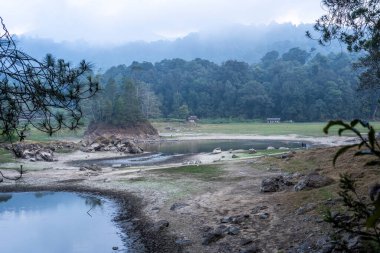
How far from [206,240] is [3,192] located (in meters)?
17.2

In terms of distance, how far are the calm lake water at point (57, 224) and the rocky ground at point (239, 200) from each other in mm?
1561

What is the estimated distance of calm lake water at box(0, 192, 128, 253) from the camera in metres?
15.4

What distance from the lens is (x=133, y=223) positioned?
55.3 ft

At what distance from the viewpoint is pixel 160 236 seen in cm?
1413

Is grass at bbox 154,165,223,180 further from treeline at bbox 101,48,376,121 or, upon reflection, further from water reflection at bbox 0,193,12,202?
treeline at bbox 101,48,376,121

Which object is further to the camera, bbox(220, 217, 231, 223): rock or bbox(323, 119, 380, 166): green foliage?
bbox(220, 217, 231, 223): rock

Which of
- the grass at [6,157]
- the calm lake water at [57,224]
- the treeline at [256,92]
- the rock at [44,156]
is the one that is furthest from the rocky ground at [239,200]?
the treeline at [256,92]

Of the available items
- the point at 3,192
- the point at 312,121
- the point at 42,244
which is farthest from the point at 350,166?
the point at 312,121

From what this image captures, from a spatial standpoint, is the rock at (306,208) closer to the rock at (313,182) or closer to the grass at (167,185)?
the rock at (313,182)

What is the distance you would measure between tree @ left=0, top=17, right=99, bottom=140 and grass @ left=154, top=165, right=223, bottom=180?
53.2ft

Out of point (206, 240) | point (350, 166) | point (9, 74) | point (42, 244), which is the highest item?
point (9, 74)

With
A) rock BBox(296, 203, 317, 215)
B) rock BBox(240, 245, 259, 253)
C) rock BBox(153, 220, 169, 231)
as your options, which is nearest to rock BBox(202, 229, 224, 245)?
rock BBox(240, 245, 259, 253)

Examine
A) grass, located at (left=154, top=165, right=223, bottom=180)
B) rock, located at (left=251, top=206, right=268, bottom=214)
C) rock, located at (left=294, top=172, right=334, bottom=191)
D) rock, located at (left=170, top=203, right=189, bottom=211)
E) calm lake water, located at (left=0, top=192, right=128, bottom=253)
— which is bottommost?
calm lake water, located at (left=0, top=192, right=128, bottom=253)

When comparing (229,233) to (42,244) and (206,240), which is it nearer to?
(206,240)
